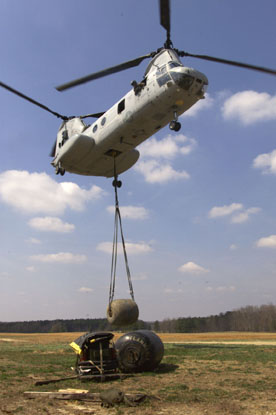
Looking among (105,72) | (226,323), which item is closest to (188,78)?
(105,72)

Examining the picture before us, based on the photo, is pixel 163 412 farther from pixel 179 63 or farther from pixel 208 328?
pixel 208 328

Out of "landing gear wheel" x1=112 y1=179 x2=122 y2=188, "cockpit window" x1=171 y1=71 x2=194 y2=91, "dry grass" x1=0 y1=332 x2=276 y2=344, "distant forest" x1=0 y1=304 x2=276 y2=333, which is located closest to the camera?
"cockpit window" x1=171 y1=71 x2=194 y2=91

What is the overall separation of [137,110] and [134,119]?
1.62 ft

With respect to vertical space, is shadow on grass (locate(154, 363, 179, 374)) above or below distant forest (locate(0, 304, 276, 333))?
above

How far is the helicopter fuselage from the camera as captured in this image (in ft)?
48.3

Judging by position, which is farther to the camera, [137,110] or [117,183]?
[117,183]

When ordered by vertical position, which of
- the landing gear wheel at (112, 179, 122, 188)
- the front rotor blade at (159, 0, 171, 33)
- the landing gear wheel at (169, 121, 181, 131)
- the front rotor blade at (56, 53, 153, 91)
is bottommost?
the landing gear wheel at (112, 179, 122, 188)

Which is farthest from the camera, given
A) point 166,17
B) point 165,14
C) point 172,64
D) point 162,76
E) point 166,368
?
point 166,368

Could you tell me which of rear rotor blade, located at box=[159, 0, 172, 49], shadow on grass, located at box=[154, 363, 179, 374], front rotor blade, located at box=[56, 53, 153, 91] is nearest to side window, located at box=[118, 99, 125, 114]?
front rotor blade, located at box=[56, 53, 153, 91]

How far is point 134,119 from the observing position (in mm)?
16531

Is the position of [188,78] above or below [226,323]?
above

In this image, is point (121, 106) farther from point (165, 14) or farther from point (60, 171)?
point (60, 171)

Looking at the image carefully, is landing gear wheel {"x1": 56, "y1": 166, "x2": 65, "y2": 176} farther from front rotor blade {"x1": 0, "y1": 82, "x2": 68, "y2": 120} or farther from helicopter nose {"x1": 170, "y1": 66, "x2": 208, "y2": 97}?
helicopter nose {"x1": 170, "y1": 66, "x2": 208, "y2": 97}

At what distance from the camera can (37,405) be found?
1030cm
